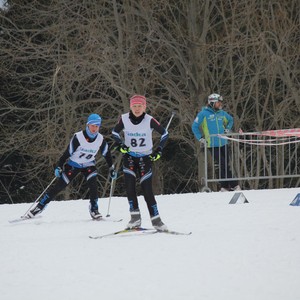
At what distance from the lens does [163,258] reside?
781cm

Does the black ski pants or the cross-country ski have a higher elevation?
the black ski pants

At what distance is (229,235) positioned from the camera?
9.21m

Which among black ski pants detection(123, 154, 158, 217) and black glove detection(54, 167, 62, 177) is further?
black glove detection(54, 167, 62, 177)

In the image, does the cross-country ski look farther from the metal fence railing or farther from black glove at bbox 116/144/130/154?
the metal fence railing

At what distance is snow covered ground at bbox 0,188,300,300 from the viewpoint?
6336 millimetres

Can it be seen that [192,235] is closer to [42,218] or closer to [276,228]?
[276,228]

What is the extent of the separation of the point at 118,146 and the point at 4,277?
10.9 feet

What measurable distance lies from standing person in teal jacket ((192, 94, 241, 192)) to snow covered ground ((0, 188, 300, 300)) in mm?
3554

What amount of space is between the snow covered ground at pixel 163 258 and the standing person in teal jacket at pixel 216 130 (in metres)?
3.55

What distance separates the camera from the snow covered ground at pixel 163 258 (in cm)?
634

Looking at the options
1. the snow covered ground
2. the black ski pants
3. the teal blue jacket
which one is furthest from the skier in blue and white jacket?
the teal blue jacket

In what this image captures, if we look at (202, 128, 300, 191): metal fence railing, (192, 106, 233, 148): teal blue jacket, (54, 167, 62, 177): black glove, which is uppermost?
(192, 106, 233, 148): teal blue jacket

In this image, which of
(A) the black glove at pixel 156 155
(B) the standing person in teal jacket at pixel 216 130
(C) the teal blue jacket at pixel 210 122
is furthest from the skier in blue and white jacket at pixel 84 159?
(C) the teal blue jacket at pixel 210 122

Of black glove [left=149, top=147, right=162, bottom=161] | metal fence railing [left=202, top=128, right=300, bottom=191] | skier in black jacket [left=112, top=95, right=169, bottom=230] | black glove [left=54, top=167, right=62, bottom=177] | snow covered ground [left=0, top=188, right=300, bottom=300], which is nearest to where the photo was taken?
snow covered ground [left=0, top=188, right=300, bottom=300]
